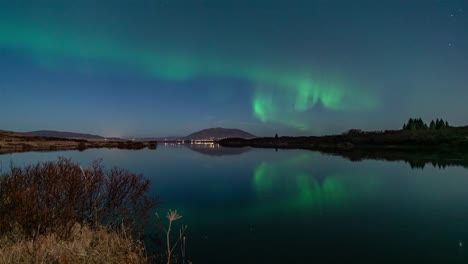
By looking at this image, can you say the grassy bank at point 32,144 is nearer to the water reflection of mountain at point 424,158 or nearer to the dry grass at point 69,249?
the dry grass at point 69,249

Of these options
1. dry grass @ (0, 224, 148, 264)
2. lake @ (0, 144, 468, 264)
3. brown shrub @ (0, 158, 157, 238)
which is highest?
brown shrub @ (0, 158, 157, 238)

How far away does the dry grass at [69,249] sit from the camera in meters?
8.16

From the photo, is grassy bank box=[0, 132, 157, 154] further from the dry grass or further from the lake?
the dry grass

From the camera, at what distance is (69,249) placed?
8.48 m

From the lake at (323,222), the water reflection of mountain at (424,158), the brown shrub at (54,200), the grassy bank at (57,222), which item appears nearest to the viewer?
the grassy bank at (57,222)

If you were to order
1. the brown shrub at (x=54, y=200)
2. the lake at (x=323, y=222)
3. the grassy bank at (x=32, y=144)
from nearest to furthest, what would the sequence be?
the brown shrub at (x=54, y=200) < the lake at (x=323, y=222) < the grassy bank at (x=32, y=144)

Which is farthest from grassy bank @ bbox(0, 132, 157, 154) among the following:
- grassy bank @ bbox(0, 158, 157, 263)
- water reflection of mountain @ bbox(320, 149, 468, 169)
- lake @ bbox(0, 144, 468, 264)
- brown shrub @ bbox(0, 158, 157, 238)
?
water reflection of mountain @ bbox(320, 149, 468, 169)

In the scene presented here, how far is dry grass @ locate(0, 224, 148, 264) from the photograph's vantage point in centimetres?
816

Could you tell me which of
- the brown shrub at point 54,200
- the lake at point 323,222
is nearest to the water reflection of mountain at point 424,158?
the lake at point 323,222

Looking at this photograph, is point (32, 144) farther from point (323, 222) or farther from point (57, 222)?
point (323, 222)

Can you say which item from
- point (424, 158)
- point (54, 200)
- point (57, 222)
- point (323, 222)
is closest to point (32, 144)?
point (54, 200)

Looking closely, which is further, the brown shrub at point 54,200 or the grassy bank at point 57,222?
the brown shrub at point 54,200

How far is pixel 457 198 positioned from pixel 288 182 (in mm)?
14603

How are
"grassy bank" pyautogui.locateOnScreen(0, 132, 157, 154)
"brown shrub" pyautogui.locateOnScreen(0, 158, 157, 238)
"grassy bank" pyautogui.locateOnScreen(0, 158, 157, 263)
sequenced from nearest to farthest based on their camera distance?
1. "grassy bank" pyautogui.locateOnScreen(0, 158, 157, 263)
2. "brown shrub" pyautogui.locateOnScreen(0, 158, 157, 238)
3. "grassy bank" pyautogui.locateOnScreen(0, 132, 157, 154)
